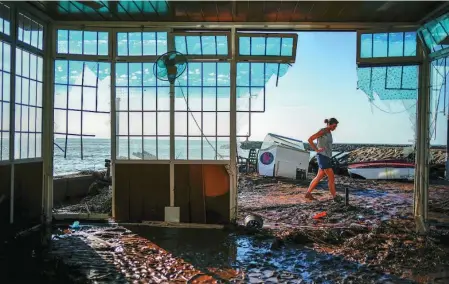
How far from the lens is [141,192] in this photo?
5738mm

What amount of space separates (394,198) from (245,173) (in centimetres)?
568

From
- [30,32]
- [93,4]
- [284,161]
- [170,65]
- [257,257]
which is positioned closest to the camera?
[257,257]

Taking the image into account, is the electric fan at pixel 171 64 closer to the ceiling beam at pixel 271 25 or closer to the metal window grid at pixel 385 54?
the ceiling beam at pixel 271 25

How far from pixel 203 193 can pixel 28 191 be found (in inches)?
95.7

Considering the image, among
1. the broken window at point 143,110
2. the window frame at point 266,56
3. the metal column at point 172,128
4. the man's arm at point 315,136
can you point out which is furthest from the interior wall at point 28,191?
the man's arm at point 315,136

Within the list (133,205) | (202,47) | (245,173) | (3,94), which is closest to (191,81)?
(202,47)

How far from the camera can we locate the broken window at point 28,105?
4.95 m

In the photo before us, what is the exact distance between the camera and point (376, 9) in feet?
15.8

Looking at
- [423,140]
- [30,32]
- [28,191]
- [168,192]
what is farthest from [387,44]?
[28,191]

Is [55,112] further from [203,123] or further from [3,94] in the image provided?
[203,123]

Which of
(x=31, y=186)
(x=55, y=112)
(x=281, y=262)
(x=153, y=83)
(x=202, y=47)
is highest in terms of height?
(x=202, y=47)

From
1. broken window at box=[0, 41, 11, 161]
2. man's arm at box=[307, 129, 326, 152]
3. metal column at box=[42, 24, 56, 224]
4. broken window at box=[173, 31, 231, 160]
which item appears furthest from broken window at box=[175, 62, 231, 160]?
man's arm at box=[307, 129, 326, 152]

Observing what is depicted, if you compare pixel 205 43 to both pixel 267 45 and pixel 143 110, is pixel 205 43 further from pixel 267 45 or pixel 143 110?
pixel 143 110

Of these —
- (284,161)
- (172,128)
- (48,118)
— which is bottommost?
(284,161)
